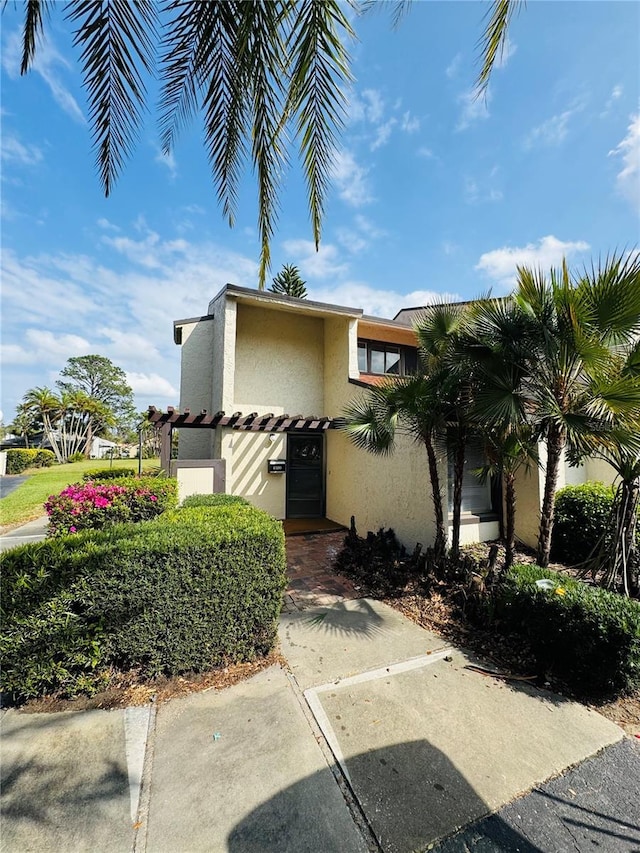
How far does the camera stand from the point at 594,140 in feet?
16.6

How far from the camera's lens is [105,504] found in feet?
21.1

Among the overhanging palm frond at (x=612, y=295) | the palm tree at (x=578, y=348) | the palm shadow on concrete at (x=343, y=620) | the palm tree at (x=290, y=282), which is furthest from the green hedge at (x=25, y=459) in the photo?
the overhanging palm frond at (x=612, y=295)

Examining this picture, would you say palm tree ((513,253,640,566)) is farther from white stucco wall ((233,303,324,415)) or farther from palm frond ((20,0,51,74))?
white stucco wall ((233,303,324,415))

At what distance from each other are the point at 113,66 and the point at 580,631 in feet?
21.7

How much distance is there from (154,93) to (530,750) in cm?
641

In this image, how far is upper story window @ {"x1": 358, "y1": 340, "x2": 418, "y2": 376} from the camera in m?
12.3

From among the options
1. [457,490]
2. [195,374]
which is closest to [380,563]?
[457,490]

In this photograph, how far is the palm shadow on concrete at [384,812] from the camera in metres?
2.03

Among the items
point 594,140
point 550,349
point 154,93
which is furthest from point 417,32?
point 550,349

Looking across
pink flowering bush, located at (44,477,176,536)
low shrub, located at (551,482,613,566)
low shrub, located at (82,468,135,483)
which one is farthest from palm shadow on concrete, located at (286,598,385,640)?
low shrub, located at (82,468,135,483)

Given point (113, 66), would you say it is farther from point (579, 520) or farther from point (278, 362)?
point (579, 520)

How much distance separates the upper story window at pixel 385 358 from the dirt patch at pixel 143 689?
10.2 m

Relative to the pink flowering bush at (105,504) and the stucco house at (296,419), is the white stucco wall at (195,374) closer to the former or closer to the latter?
the stucco house at (296,419)

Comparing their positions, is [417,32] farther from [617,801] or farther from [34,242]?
[617,801]
